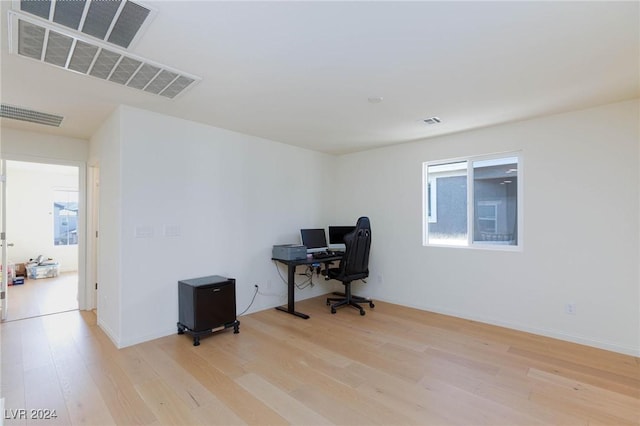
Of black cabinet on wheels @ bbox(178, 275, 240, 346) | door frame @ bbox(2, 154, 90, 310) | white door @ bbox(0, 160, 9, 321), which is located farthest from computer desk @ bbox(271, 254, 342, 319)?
white door @ bbox(0, 160, 9, 321)

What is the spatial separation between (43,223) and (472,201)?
8983 mm

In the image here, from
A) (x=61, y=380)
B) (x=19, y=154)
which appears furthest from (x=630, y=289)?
(x=19, y=154)

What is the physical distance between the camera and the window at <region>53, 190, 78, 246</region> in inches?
291

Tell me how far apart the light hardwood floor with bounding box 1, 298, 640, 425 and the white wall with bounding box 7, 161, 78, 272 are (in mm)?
4430

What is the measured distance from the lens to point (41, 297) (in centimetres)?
506

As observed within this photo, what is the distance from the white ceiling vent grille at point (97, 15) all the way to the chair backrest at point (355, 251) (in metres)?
3.19

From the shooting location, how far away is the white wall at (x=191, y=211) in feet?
10.7

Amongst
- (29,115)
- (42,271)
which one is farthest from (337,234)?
(42,271)

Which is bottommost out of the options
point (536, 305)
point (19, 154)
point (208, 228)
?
point (536, 305)

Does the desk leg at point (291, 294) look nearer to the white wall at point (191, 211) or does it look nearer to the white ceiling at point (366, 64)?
the white wall at point (191, 211)

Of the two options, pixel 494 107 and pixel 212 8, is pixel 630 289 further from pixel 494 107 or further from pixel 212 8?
pixel 212 8

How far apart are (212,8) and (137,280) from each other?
2.78 metres

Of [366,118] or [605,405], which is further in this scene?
[366,118]

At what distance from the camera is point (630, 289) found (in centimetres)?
301
